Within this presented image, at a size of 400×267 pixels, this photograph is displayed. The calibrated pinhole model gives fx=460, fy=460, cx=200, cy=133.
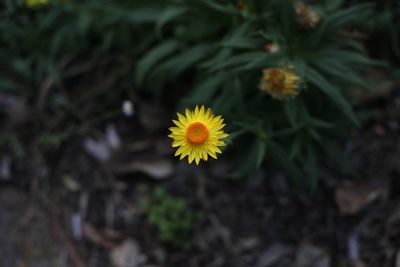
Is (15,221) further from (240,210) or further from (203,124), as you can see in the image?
(203,124)

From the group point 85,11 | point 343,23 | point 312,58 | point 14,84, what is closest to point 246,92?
point 312,58

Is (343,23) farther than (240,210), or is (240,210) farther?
(240,210)

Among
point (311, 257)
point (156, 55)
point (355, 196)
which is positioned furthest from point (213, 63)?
point (311, 257)

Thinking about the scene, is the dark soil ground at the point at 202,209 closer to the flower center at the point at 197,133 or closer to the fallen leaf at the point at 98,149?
the fallen leaf at the point at 98,149

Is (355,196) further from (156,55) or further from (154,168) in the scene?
(156,55)

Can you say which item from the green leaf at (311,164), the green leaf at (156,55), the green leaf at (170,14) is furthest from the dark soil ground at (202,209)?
the green leaf at (170,14)

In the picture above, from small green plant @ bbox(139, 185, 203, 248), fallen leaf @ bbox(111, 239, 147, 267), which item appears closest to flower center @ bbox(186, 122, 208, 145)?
small green plant @ bbox(139, 185, 203, 248)

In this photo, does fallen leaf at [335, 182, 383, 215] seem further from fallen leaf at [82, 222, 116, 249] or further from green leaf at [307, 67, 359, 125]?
fallen leaf at [82, 222, 116, 249]
